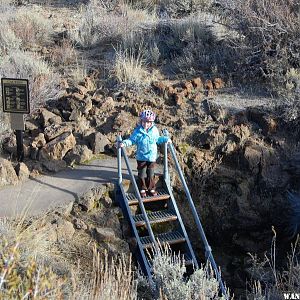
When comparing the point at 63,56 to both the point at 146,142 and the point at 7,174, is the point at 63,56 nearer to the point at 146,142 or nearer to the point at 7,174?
the point at 7,174

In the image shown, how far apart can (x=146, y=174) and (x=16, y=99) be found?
2296mm

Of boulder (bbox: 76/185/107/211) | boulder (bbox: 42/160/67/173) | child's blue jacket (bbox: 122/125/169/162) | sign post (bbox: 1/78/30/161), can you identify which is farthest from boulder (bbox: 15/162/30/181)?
child's blue jacket (bbox: 122/125/169/162)

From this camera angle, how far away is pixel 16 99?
8391 millimetres

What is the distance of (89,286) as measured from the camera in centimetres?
576

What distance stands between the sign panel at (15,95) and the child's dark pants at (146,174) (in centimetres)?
196

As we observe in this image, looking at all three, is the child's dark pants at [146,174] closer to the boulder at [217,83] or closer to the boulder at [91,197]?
the boulder at [91,197]

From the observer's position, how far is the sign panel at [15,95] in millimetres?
8289

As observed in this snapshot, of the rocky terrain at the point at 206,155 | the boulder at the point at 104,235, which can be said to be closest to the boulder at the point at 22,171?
the rocky terrain at the point at 206,155

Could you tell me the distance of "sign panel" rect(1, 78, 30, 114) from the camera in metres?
8.29

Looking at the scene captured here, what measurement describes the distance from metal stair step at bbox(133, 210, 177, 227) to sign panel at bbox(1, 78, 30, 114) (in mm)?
2385

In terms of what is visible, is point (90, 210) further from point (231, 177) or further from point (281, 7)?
point (281, 7)

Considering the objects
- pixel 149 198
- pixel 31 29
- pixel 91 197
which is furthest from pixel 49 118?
pixel 31 29

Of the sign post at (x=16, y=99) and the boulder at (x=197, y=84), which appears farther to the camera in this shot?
the boulder at (x=197, y=84)

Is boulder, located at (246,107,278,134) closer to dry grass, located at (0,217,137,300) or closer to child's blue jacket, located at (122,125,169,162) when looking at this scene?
child's blue jacket, located at (122,125,169,162)
